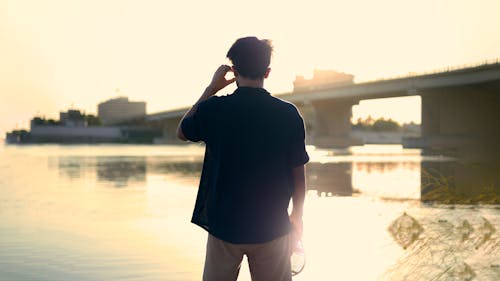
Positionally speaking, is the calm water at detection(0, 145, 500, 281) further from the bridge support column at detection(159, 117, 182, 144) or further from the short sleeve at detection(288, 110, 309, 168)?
the bridge support column at detection(159, 117, 182, 144)

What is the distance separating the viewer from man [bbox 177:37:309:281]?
3.95 metres

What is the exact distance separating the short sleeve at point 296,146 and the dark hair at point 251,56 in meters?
0.35

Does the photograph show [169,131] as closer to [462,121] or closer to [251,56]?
[462,121]

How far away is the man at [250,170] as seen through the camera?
13.0ft

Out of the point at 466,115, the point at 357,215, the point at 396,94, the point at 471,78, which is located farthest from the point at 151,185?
the point at 396,94

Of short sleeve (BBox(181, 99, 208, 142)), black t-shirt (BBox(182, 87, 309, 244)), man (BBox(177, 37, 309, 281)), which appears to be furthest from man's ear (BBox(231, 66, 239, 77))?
short sleeve (BBox(181, 99, 208, 142))

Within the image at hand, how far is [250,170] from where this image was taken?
396 cm

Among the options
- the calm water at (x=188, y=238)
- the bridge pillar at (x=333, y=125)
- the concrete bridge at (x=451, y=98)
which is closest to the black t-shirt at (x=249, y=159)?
the calm water at (x=188, y=238)

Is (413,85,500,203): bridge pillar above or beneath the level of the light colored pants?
above

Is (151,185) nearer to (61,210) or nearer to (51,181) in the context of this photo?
(51,181)

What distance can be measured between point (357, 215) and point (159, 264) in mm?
6606

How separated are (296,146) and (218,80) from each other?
0.63 metres

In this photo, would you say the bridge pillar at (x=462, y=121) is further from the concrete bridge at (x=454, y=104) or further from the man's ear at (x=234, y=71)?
the man's ear at (x=234, y=71)

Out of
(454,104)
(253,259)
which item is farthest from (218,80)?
(454,104)
